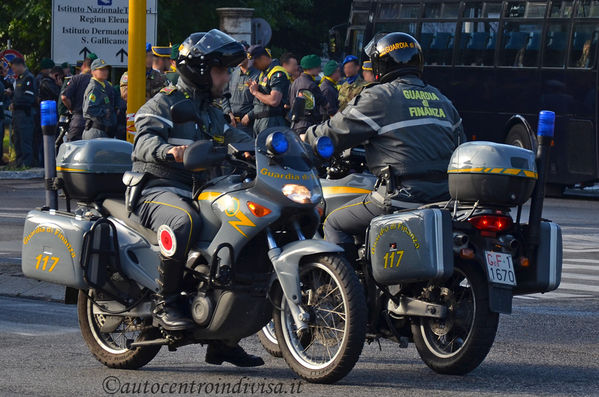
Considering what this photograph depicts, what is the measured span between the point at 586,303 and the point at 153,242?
14.8ft

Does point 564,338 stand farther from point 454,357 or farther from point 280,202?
point 280,202

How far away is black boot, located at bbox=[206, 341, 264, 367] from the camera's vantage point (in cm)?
710

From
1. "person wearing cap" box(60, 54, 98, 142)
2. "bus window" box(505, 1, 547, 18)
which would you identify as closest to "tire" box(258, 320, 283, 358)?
"person wearing cap" box(60, 54, 98, 142)

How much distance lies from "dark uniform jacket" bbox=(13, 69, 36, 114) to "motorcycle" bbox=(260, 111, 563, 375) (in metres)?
17.1

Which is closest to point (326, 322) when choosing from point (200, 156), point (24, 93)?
point (200, 156)

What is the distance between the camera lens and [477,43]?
76.9 feet

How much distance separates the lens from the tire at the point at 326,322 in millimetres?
6312

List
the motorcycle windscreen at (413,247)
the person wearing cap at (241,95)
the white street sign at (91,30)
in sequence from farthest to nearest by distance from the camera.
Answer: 1. the person wearing cap at (241,95)
2. the white street sign at (91,30)
3. the motorcycle windscreen at (413,247)

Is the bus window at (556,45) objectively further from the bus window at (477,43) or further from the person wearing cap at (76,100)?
the person wearing cap at (76,100)

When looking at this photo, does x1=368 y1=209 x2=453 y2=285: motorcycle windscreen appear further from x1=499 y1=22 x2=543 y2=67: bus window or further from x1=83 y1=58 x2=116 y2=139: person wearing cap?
x1=499 y1=22 x2=543 y2=67: bus window

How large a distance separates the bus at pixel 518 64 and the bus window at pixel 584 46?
15 millimetres

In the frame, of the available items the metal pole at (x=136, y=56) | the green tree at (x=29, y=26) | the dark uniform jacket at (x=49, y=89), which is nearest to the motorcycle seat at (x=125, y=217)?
the metal pole at (x=136, y=56)

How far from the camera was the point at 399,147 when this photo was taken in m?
7.45

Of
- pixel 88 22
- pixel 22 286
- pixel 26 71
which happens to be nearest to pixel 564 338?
pixel 22 286
